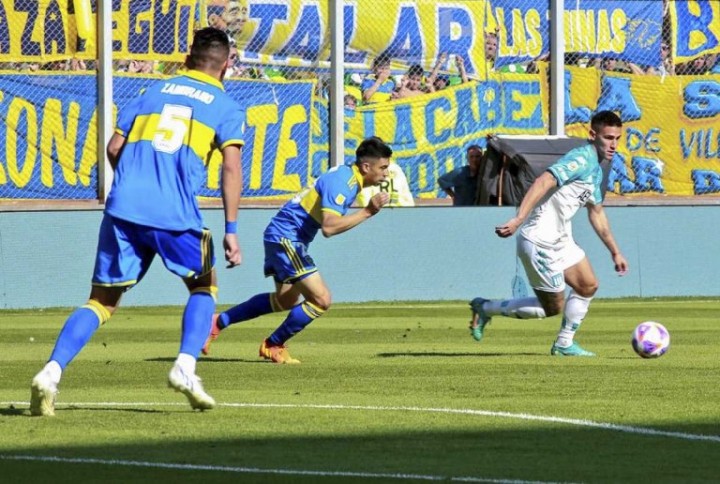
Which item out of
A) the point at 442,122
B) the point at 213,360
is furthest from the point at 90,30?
the point at 213,360

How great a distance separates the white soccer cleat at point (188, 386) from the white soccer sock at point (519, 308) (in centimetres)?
548

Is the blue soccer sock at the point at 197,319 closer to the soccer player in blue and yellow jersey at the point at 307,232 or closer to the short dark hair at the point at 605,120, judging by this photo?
the soccer player in blue and yellow jersey at the point at 307,232

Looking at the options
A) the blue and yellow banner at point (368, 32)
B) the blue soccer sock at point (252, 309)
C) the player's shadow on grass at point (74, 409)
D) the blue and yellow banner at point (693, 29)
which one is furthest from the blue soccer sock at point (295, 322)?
the blue and yellow banner at point (693, 29)

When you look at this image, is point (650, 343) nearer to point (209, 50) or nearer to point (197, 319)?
point (197, 319)

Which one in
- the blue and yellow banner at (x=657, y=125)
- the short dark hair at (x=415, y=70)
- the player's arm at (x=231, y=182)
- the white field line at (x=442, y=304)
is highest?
the player's arm at (x=231, y=182)

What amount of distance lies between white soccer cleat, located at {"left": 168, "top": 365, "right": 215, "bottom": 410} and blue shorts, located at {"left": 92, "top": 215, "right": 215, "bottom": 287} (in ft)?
1.80

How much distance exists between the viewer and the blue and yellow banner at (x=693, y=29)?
88.7 feet

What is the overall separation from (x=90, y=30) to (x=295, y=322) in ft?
35.3

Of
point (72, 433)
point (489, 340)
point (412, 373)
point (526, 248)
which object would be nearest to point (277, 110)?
point (489, 340)

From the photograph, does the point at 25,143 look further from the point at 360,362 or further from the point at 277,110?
the point at 360,362

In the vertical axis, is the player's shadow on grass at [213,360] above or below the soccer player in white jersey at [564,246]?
below

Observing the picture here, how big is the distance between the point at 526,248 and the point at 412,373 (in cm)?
227

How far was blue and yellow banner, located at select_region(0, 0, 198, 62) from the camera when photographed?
899 inches

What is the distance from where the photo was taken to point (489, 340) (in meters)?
16.3
